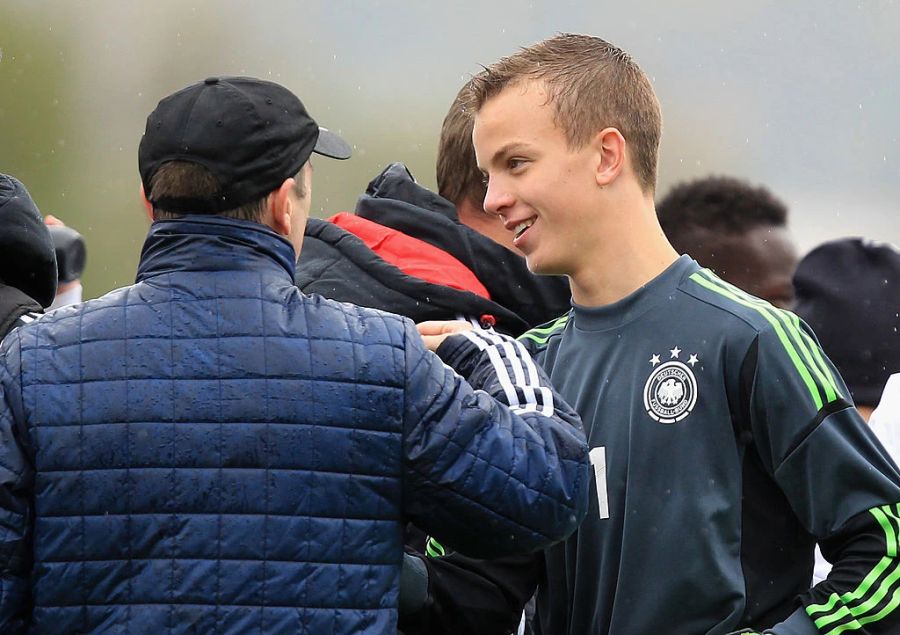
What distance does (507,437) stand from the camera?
2191 millimetres

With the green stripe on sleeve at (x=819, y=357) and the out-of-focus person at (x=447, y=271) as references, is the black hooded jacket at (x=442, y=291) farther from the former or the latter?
the green stripe on sleeve at (x=819, y=357)

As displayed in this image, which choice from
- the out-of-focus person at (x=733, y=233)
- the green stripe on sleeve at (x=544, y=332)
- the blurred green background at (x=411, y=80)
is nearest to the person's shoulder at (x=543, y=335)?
the green stripe on sleeve at (x=544, y=332)

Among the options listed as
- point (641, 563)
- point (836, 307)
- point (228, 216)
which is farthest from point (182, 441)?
point (836, 307)

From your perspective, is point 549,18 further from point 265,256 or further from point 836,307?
point 265,256

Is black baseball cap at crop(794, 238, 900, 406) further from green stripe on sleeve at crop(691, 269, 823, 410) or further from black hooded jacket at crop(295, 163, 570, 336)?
green stripe on sleeve at crop(691, 269, 823, 410)

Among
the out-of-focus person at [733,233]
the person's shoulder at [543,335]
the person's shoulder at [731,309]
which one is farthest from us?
the out-of-focus person at [733,233]

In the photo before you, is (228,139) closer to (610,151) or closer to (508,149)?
(508,149)

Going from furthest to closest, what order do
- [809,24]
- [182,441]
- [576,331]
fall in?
[809,24] < [576,331] < [182,441]

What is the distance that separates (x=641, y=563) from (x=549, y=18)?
17.7 metres

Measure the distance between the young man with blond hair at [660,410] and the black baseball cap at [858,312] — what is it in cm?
148

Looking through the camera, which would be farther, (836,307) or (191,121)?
(836,307)

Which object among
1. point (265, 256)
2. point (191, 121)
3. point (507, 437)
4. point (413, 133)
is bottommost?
point (413, 133)

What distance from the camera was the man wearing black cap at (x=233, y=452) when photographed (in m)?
2.13

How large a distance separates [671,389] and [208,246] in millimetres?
853
